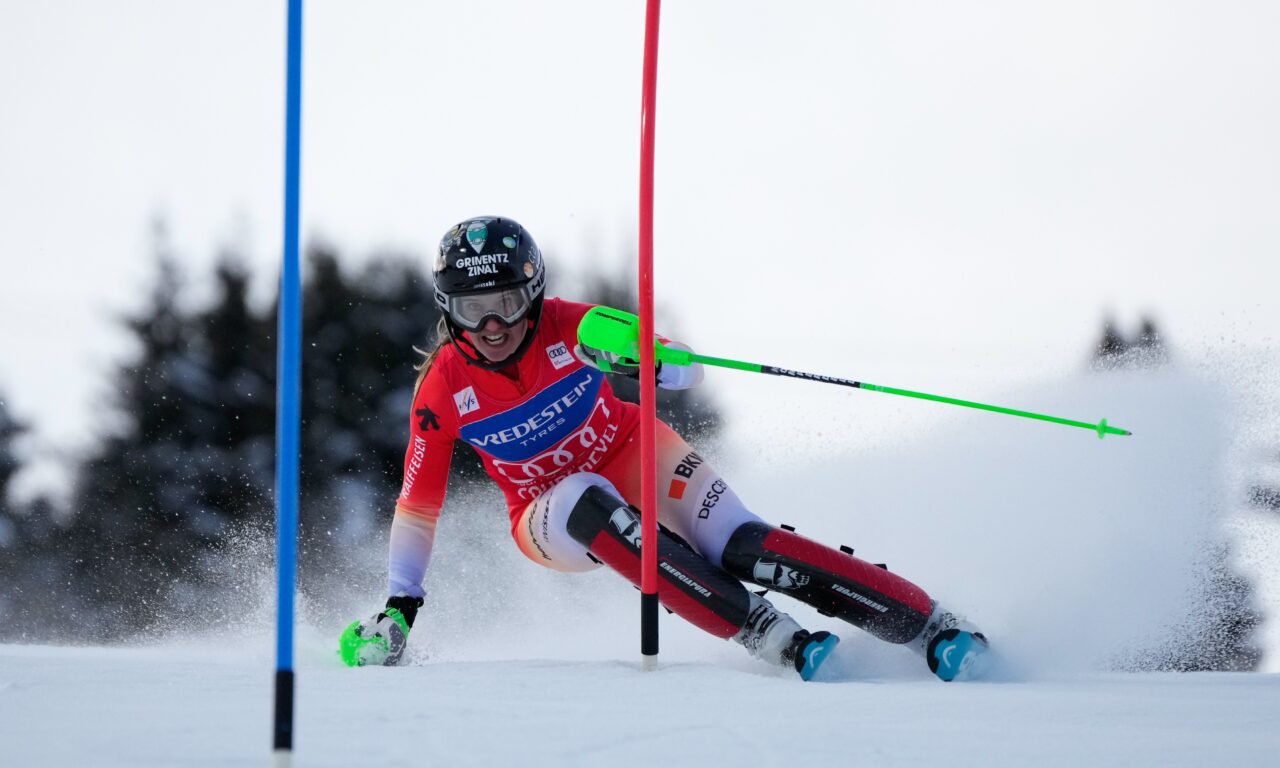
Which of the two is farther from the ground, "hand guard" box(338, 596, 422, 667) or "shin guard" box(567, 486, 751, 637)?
"shin guard" box(567, 486, 751, 637)

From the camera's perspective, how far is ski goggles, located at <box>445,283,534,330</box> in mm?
4438

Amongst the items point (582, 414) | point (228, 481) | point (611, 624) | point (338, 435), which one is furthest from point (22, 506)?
point (582, 414)

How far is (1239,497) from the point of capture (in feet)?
19.4

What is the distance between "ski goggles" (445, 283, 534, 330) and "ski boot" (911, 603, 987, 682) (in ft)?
6.14

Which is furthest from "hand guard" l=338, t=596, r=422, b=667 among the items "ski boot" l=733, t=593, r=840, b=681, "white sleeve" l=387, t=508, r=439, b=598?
"ski boot" l=733, t=593, r=840, b=681

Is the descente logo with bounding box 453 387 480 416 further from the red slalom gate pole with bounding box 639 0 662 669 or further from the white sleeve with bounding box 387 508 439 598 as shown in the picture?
the red slalom gate pole with bounding box 639 0 662 669

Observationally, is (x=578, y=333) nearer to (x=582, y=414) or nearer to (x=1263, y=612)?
(x=582, y=414)

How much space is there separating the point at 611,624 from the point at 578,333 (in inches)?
104

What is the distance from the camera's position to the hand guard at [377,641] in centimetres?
431

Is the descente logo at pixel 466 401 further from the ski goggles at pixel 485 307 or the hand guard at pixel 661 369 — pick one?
the hand guard at pixel 661 369

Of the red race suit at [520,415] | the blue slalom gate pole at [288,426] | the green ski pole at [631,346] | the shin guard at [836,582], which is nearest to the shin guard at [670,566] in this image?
the shin guard at [836,582]

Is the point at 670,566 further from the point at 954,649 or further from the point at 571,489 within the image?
the point at 954,649

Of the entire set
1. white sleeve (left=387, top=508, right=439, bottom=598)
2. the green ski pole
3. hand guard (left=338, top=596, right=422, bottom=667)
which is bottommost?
hand guard (left=338, top=596, right=422, bottom=667)

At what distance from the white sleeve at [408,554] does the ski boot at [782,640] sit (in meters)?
1.32
